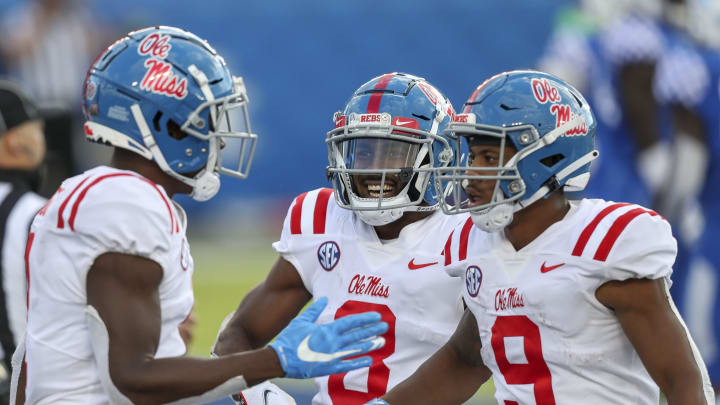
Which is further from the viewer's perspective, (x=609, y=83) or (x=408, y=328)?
(x=609, y=83)

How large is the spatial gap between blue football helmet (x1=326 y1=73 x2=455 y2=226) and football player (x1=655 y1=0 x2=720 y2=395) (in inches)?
134

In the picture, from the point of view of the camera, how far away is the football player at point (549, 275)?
2.88 meters

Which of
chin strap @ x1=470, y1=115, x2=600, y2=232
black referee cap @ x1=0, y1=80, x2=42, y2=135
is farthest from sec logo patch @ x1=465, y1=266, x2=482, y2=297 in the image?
black referee cap @ x1=0, y1=80, x2=42, y2=135

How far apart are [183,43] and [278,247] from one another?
87cm

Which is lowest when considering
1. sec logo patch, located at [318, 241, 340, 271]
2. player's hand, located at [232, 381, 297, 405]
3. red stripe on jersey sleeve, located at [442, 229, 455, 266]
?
player's hand, located at [232, 381, 297, 405]

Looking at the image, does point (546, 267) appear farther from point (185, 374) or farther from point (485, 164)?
point (185, 374)

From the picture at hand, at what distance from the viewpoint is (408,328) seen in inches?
136

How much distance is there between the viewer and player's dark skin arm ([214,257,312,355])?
371cm

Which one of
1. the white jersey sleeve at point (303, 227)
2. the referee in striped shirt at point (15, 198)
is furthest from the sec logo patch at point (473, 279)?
the referee in striped shirt at point (15, 198)

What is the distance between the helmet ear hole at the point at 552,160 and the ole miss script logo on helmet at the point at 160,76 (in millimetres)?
983

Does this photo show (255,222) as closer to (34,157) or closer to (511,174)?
(34,157)

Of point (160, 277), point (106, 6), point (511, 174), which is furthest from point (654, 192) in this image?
point (106, 6)

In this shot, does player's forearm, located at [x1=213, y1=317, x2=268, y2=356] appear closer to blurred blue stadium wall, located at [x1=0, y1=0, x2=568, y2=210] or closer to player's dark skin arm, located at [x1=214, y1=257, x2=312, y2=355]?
player's dark skin arm, located at [x1=214, y1=257, x2=312, y2=355]

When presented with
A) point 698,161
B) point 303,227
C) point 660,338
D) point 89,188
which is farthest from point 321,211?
point 698,161
